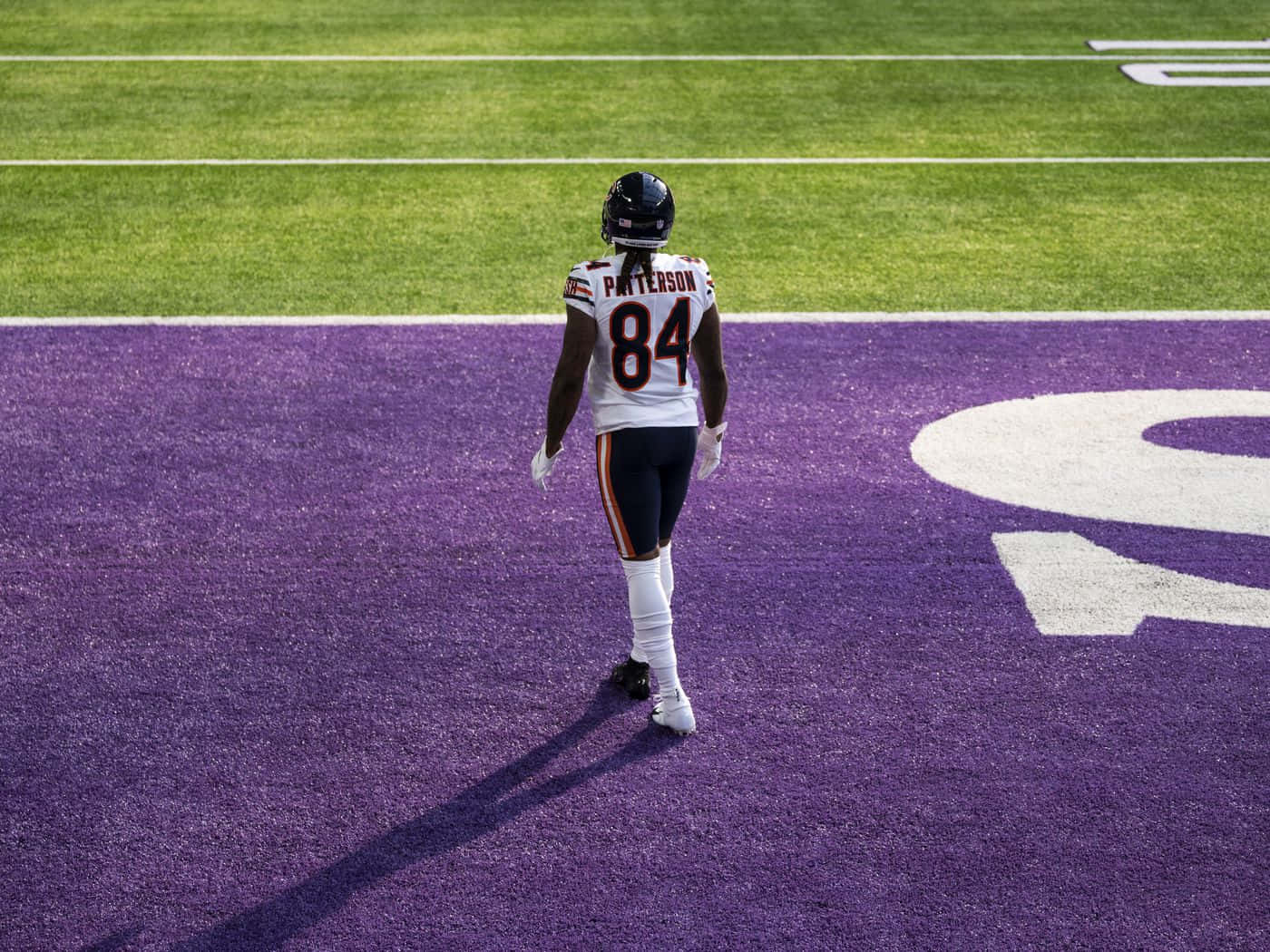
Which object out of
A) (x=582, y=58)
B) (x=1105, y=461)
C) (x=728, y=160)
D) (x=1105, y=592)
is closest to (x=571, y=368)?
(x=1105, y=592)

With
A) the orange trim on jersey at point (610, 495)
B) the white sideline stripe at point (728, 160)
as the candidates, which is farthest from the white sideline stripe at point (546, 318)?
the orange trim on jersey at point (610, 495)

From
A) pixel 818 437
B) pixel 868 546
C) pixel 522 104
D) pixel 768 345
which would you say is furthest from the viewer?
A: pixel 522 104

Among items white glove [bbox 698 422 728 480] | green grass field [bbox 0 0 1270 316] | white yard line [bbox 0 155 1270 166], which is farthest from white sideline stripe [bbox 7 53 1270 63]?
white glove [bbox 698 422 728 480]

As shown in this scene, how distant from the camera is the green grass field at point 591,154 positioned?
33.0ft

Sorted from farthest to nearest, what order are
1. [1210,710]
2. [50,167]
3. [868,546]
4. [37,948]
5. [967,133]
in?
[967,133] < [50,167] < [868,546] < [1210,710] < [37,948]

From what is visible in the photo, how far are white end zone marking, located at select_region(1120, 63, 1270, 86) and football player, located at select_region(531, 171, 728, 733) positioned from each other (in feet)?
40.2

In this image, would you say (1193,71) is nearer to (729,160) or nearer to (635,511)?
(729,160)

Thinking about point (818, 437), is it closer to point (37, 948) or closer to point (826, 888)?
point (826, 888)

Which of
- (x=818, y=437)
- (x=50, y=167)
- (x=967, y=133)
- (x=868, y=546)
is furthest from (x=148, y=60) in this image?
(x=868, y=546)

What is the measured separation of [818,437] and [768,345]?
1.39m

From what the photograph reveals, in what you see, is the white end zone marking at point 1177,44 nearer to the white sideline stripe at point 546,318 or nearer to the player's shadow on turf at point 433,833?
the white sideline stripe at point 546,318

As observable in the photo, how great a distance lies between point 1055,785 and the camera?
5031mm

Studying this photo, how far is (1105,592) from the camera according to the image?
6.30m

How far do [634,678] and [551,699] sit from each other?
34 centimetres
